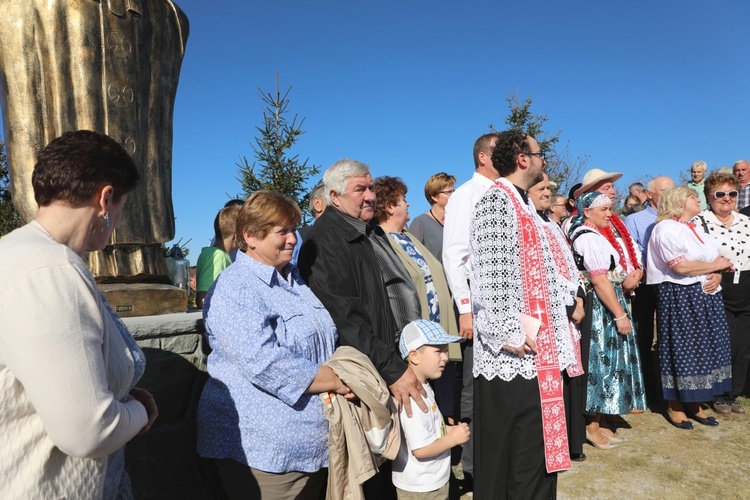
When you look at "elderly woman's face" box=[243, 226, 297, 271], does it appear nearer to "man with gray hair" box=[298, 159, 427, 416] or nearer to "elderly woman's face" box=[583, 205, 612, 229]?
"man with gray hair" box=[298, 159, 427, 416]

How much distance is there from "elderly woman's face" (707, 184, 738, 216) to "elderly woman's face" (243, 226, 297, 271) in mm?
4631

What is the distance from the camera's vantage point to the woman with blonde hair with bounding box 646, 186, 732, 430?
4.70m

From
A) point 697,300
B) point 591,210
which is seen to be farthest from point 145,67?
point 697,300

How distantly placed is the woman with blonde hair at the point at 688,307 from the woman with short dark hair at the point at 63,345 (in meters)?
4.71

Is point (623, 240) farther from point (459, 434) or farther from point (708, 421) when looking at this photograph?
point (459, 434)

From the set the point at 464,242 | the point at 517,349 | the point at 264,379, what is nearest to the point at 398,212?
the point at 464,242

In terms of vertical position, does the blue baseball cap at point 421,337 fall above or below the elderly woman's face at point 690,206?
below

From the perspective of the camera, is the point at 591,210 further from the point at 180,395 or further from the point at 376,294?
the point at 180,395

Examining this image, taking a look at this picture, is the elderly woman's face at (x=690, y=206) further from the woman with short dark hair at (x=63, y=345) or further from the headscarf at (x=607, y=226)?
the woman with short dark hair at (x=63, y=345)

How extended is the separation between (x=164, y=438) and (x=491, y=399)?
5.11ft

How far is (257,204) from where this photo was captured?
2.29m

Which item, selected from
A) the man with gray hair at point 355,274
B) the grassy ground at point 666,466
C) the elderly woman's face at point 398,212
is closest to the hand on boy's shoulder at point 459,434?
the man with gray hair at point 355,274

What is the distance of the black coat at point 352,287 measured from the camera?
2.43 metres

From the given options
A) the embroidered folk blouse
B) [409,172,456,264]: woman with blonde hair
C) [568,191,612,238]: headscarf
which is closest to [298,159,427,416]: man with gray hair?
[409,172,456,264]: woman with blonde hair
